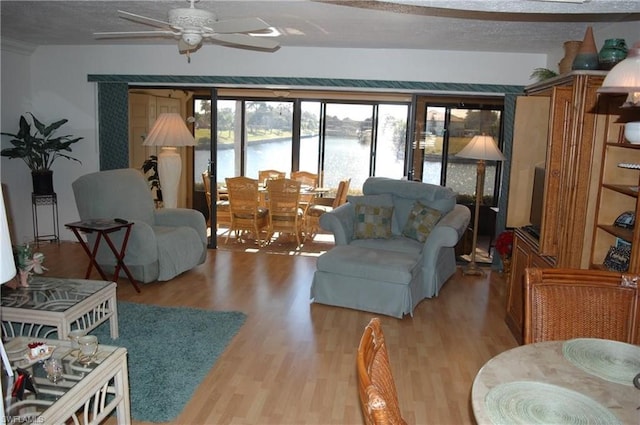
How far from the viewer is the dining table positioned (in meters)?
1.43

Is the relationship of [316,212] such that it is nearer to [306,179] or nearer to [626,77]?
[306,179]

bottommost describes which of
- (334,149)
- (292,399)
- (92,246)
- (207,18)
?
(292,399)

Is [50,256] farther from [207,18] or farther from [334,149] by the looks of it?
[334,149]

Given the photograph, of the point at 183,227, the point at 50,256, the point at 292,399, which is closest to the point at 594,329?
the point at 292,399

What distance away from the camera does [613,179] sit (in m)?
3.29

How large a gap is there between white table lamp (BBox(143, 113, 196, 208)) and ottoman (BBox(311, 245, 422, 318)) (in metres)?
2.19

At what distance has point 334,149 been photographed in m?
8.29

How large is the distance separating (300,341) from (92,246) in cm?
238

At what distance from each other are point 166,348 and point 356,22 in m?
A: 2.94

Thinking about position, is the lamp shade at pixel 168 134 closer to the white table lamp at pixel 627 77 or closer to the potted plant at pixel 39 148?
the potted plant at pixel 39 148

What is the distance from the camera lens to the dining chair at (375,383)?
1165mm

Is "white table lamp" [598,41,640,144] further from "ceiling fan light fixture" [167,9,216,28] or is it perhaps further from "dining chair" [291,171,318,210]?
"dining chair" [291,171,318,210]

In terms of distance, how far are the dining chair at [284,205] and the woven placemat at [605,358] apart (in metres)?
4.78

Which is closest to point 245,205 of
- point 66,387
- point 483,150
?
point 483,150
